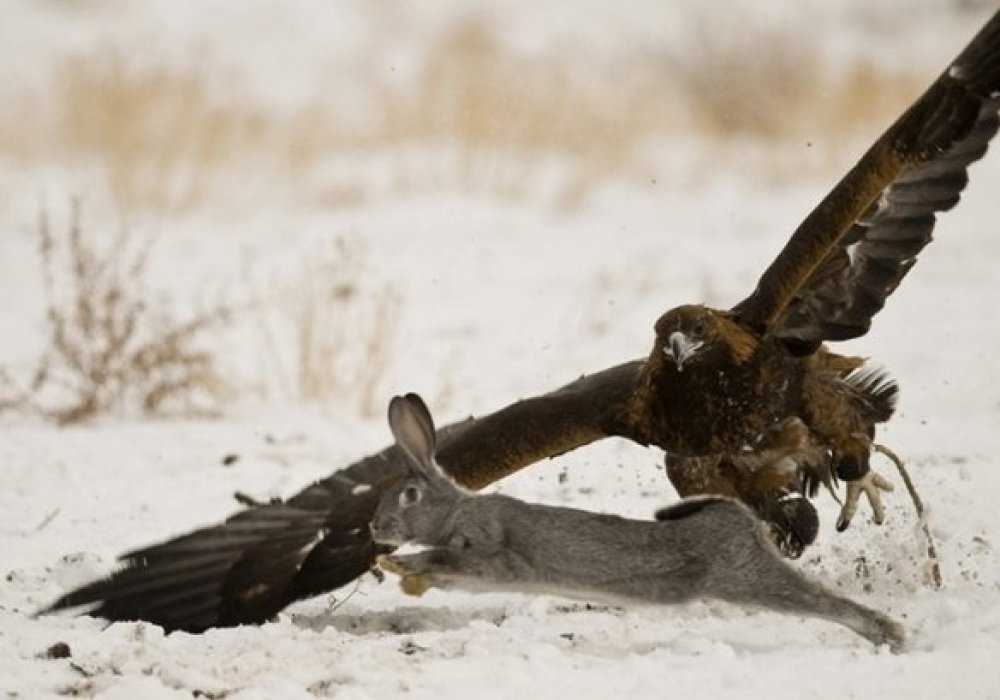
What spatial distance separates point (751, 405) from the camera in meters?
5.47

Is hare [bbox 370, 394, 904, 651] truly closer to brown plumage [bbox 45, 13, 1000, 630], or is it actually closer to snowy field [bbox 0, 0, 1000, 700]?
snowy field [bbox 0, 0, 1000, 700]

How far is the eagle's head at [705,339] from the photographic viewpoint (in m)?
5.44

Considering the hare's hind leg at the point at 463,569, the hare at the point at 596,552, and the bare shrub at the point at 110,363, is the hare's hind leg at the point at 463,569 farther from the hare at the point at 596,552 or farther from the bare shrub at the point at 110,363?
the bare shrub at the point at 110,363

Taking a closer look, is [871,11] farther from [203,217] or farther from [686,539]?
[686,539]

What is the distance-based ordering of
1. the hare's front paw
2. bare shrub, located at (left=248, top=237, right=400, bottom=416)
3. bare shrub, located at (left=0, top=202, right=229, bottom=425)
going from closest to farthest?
the hare's front paw
bare shrub, located at (left=0, top=202, right=229, bottom=425)
bare shrub, located at (left=248, top=237, right=400, bottom=416)

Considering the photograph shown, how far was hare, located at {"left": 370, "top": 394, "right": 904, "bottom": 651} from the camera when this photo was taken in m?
4.76

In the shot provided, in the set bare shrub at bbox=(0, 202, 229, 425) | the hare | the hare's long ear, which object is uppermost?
bare shrub at bbox=(0, 202, 229, 425)

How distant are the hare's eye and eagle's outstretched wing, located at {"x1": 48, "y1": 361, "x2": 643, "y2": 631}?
459 mm

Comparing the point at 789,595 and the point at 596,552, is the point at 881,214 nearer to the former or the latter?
the point at 789,595

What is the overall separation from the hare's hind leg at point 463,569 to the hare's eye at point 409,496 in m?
0.17

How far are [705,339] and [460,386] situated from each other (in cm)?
407

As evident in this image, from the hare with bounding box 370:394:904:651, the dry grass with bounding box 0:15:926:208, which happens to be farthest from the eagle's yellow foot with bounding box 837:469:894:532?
the dry grass with bounding box 0:15:926:208

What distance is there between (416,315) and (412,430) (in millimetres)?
6430

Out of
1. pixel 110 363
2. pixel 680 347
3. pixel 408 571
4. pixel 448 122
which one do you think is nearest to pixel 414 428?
pixel 408 571
